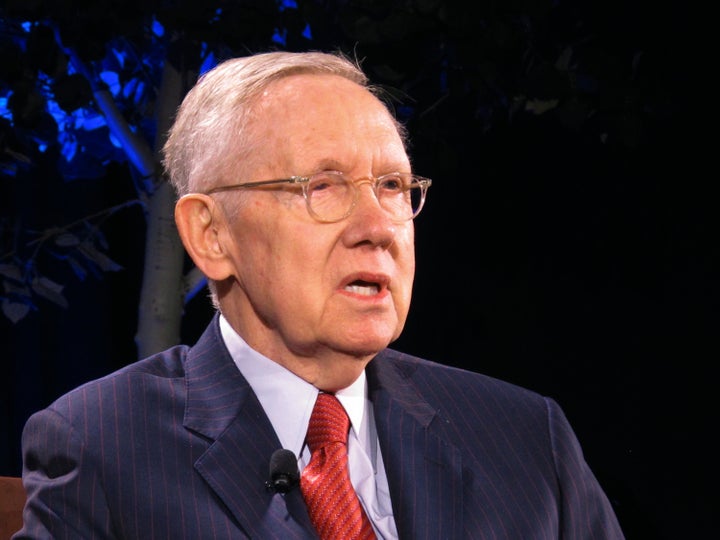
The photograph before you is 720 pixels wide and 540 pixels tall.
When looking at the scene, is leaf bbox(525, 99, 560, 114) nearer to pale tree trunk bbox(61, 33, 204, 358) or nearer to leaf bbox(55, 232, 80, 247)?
pale tree trunk bbox(61, 33, 204, 358)

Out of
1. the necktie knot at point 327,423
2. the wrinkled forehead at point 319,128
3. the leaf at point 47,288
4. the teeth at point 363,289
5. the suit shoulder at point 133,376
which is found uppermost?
the wrinkled forehead at point 319,128

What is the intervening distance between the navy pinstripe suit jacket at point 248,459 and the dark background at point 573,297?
114cm

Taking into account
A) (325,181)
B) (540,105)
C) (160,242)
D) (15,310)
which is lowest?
(15,310)

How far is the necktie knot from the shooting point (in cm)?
158

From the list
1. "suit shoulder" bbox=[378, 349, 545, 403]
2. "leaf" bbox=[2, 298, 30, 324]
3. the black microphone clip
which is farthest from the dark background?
the black microphone clip

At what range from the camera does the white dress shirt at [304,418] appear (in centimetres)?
158

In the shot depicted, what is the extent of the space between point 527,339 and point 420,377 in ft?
4.48

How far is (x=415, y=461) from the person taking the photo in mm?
1636

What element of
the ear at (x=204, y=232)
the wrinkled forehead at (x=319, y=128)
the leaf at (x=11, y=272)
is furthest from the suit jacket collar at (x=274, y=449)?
the leaf at (x=11, y=272)

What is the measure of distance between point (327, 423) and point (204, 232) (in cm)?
38

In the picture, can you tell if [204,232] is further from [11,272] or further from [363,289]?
[11,272]

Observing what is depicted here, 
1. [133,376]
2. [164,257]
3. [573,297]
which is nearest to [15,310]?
[164,257]

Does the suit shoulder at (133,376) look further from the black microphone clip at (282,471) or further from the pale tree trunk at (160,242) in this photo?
the pale tree trunk at (160,242)

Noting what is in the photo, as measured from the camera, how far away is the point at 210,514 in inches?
56.8
